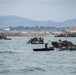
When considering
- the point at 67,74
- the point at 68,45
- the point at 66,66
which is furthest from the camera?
the point at 68,45

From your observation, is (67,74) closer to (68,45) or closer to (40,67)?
(40,67)

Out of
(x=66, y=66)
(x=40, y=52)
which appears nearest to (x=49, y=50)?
(x=40, y=52)

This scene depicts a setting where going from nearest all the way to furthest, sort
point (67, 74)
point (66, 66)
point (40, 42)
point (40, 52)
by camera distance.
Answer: point (67, 74)
point (66, 66)
point (40, 52)
point (40, 42)

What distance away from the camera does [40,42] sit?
117m

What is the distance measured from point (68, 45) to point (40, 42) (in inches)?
1622

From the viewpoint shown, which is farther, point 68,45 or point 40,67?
point 68,45

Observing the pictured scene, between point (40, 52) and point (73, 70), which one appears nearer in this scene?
point (73, 70)

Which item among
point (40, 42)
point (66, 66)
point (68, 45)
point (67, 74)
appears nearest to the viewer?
point (67, 74)

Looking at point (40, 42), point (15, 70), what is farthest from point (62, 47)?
point (40, 42)

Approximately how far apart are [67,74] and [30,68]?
5.39 m

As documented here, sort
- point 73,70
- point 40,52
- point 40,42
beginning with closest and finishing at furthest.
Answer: point 73,70 < point 40,52 < point 40,42

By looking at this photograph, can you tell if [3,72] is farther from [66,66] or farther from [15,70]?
[66,66]

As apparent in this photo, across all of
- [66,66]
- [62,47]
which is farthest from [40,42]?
[66,66]

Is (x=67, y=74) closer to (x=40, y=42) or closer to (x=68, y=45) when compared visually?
(x=68, y=45)
